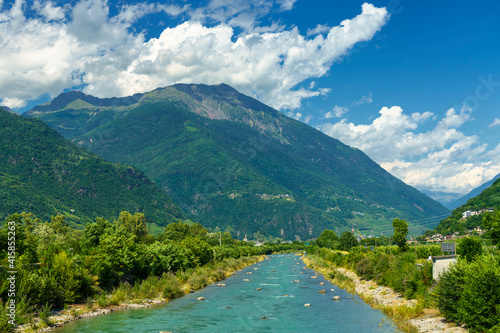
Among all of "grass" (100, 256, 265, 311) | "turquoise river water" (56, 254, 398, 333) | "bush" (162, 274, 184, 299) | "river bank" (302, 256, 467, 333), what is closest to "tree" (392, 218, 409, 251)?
"river bank" (302, 256, 467, 333)

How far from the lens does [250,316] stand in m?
49.8

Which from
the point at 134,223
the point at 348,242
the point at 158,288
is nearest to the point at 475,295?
the point at 158,288

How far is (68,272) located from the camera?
48.9m

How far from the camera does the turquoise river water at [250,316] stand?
138 feet

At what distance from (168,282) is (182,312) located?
50.8 feet

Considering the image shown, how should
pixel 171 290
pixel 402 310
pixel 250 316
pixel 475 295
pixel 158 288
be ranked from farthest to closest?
pixel 158 288 < pixel 171 290 < pixel 250 316 < pixel 402 310 < pixel 475 295

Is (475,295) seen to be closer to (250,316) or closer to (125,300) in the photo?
(250,316)

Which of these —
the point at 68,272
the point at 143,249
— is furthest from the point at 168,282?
the point at 68,272

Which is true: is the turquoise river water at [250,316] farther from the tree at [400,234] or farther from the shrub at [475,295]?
the tree at [400,234]

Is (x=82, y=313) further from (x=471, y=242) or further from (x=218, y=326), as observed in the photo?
(x=471, y=242)

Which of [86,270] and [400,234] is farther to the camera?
[400,234]

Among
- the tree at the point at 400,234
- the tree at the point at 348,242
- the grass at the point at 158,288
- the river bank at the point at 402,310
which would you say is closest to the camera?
the river bank at the point at 402,310

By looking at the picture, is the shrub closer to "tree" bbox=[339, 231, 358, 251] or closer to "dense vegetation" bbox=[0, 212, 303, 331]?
"dense vegetation" bbox=[0, 212, 303, 331]

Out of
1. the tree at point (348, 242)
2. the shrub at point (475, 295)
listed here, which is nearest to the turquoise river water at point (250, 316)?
the shrub at point (475, 295)
